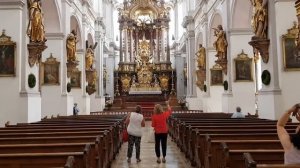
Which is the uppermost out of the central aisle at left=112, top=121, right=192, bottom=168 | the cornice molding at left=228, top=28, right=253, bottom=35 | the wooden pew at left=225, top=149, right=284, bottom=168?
the cornice molding at left=228, top=28, right=253, bottom=35

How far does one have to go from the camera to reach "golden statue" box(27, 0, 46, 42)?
987cm

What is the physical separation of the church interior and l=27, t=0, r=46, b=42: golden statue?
0.03 m

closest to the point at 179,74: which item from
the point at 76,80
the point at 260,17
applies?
the point at 76,80

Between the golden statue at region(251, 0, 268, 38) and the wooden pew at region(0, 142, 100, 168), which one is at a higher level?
the golden statue at region(251, 0, 268, 38)

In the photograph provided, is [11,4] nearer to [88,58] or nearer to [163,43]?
[88,58]

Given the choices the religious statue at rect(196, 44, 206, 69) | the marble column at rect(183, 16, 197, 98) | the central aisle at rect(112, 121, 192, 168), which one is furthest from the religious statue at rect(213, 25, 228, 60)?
the marble column at rect(183, 16, 197, 98)

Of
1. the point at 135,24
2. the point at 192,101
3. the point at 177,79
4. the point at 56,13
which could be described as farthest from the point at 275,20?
the point at 135,24

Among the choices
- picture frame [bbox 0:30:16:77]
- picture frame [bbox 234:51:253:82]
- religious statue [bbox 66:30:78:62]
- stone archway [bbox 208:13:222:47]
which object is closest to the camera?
picture frame [bbox 0:30:16:77]

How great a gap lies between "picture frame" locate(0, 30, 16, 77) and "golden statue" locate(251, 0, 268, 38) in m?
6.58

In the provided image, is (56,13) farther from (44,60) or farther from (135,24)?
(135,24)

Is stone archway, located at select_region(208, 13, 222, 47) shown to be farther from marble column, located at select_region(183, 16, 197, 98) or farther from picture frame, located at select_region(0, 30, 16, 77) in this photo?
picture frame, located at select_region(0, 30, 16, 77)

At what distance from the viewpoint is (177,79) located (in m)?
30.0

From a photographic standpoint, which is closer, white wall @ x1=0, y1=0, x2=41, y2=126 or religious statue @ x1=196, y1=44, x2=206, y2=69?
white wall @ x1=0, y1=0, x2=41, y2=126

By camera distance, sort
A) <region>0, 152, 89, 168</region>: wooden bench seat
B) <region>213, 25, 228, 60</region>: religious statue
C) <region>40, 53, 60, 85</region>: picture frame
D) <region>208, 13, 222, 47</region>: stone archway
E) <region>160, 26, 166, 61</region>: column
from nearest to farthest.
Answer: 1. <region>0, 152, 89, 168</region>: wooden bench seat
2. <region>40, 53, 60, 85</region>: picture frame
3. <region>213, 25, 228, 60</region>: religious statue
4. <region>208, 13, 222, 47</region>: stone archway
5. <region>160, 26, 166, 61</region>: column
